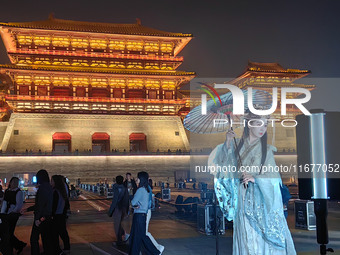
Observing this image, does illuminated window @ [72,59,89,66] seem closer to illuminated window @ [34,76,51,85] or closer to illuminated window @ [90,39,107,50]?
illuminated window @ [90,39,107,50]

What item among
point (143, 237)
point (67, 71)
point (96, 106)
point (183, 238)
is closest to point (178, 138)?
point (96, 106)

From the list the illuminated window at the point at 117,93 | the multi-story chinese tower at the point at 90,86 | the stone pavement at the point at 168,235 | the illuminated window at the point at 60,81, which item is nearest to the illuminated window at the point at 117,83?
the multi-story chinese tower at the point at 90,86

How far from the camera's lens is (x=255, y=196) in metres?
4.95

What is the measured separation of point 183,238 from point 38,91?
2905 centimetres

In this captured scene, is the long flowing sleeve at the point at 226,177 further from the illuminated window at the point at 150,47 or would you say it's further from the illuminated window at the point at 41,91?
the illuminated window at the point at 150,47

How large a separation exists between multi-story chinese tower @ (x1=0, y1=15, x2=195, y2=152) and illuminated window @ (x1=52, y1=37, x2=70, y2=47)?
8 cm

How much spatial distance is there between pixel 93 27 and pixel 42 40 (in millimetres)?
4423

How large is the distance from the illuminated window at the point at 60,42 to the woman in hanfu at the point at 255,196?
34.4 meters

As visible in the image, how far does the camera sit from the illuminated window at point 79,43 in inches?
1480

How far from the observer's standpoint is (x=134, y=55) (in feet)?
124

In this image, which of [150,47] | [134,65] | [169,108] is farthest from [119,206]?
[150,47]

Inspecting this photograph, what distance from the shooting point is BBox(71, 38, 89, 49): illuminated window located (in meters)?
37.6

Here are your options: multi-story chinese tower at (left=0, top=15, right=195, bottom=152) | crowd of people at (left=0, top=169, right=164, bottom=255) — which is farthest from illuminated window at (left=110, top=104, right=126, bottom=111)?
crowd of people at (left=0, top=169, right=164, bottom=255)

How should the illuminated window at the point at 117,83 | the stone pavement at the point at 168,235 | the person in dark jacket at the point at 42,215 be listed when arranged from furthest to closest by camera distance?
the illuminated window at the point at 117,83, the stone pavement at the point at 168,235, the person in dark jacket at the point at 42,215
